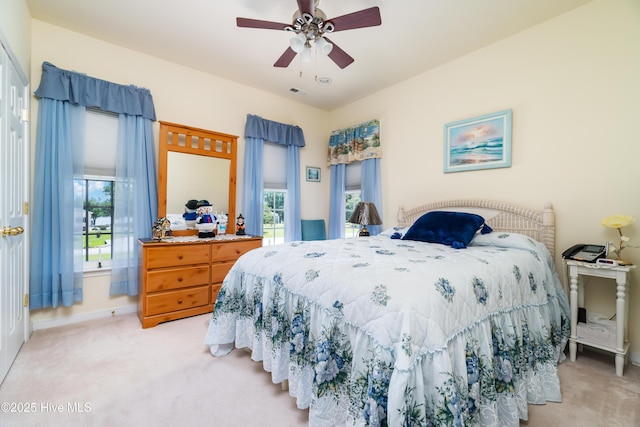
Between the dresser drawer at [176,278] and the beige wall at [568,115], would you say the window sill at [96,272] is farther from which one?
the beige wall at [568,115]

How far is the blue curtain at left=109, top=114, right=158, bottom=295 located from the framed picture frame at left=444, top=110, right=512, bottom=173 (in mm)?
3457

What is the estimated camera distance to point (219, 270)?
3.18m

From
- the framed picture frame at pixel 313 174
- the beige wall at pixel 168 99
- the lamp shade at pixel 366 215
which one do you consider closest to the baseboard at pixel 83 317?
the beige wall at pixel 168 99

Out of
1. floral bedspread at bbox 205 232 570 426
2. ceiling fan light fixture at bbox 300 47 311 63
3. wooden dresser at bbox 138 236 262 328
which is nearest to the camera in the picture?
floral bedspread at bbox 205 232 570 426

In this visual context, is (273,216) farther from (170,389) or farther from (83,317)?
(170,389)

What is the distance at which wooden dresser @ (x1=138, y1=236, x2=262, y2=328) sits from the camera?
2.73m

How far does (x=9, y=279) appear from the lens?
1.99 metres

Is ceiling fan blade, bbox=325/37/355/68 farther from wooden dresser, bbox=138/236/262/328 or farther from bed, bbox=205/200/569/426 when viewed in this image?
wooden dresser, bbox=138/236/262/328

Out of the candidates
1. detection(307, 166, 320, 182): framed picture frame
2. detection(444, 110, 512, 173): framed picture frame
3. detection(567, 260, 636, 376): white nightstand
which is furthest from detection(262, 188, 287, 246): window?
detection(567, 260, 636, 376): white nightstand

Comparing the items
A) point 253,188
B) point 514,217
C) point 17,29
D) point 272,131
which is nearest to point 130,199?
point 253,188

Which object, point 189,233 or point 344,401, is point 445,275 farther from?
point 189,233

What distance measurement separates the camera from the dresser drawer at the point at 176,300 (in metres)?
2.75

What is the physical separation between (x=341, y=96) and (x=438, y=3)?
207 cm

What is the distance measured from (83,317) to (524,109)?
16.1 feet
